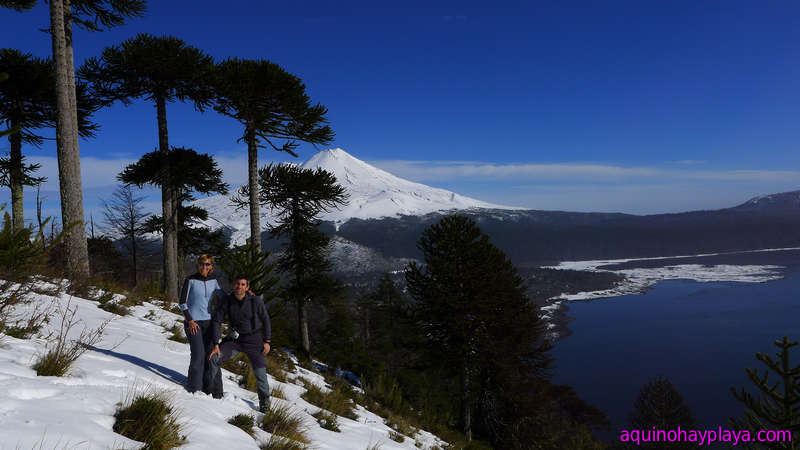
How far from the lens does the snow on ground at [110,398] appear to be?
2662mm

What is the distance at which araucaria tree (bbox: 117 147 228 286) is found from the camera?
16.0 m

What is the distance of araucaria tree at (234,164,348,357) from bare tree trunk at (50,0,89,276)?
888cm

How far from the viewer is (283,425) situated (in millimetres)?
4609

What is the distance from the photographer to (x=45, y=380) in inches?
132

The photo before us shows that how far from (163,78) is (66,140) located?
16.0 ft

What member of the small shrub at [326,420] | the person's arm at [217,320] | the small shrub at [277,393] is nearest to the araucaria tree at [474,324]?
the small shrub at [277,393]

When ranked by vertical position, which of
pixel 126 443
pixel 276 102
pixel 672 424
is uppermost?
pixel 276 102

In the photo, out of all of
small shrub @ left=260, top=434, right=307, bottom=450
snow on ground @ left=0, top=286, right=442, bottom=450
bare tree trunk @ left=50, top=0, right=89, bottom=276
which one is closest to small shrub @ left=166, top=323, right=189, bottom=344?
snow on ground @ left=0, top=286, right=442, bottom=450

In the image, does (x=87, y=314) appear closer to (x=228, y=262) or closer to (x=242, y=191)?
(x=228, y=262)

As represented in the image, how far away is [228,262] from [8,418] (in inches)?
307

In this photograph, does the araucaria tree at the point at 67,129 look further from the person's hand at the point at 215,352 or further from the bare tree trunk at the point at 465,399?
the bare tree trunk at the point at 465,399

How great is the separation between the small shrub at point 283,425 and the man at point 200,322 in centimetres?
74

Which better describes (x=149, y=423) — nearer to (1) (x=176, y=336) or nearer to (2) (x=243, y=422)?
(2) (x=243, y=422)

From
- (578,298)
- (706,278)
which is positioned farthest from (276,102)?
(706,278)
